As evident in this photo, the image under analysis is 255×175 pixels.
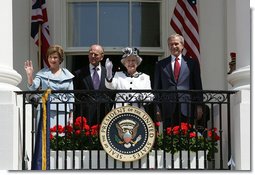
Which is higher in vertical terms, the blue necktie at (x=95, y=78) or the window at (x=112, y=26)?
the window at (x=112, y=26)

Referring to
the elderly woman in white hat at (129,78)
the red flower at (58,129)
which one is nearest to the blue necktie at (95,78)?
the elderly woman in white hat at (129,78)

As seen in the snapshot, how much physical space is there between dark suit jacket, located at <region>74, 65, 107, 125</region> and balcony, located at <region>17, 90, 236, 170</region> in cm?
2

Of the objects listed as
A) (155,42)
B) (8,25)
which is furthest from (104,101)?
(155,42)

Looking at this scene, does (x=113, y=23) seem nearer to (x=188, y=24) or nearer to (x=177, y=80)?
(x=188, y=24)

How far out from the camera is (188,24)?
18406 millimetres

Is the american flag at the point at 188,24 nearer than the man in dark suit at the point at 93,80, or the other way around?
the man in dark suit at the point at 93,80

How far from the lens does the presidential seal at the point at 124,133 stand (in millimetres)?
15273

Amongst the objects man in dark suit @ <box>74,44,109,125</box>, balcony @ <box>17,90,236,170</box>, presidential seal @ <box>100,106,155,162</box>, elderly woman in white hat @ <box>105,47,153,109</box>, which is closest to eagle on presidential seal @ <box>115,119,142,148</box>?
presidential seal @ <box>100,106,155,162</box>

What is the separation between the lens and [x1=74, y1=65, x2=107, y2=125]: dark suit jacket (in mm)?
15516

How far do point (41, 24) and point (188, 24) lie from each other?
7.38 ft

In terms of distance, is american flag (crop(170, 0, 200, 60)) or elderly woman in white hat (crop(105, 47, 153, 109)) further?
american flag (crop(170, 0, 200, 60))

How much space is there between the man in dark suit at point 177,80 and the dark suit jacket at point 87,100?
0.76 meters

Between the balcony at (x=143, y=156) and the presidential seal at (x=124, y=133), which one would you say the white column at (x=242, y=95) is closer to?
the balcony at (x=143, y=156)

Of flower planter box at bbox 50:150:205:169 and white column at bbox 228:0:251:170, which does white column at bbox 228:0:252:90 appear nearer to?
white column at bbox 228:0:251:170
